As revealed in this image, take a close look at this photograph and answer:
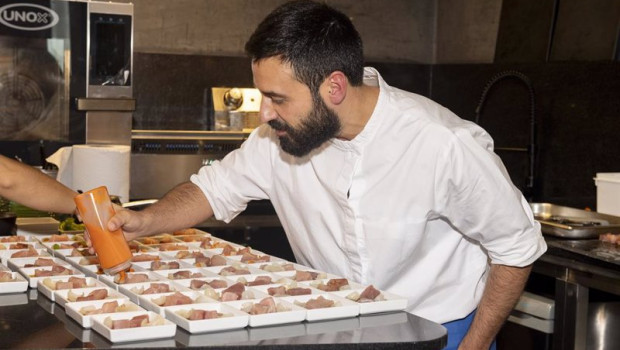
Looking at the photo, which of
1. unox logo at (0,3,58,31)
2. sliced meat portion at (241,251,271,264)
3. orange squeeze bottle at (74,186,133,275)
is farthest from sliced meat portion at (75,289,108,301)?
unox logo at (0,3,58,31)

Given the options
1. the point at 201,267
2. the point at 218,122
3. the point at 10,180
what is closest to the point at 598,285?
the point at 201,267

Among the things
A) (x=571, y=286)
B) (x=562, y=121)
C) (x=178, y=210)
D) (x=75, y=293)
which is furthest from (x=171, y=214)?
(x=562, y=121)

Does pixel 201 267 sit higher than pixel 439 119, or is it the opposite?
pixel 439 119

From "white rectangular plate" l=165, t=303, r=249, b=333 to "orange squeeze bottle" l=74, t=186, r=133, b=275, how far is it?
12.6 inches

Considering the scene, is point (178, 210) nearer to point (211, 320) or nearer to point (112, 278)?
point (112, 278)

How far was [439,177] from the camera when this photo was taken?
2422 mm

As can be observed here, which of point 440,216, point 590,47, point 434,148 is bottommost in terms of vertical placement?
point 440,216

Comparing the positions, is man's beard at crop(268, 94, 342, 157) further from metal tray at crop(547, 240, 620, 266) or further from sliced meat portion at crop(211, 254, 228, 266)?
metal tray at crop(547, 240, 620, 266)

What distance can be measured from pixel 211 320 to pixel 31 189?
3.98 feet

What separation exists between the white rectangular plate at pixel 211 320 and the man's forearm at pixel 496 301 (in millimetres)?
812

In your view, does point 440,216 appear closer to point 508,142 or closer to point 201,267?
point 201,267

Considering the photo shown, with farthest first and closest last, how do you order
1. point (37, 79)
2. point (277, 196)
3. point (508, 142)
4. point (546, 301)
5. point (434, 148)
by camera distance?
point (508, 142) < point (37, 79) < point (546, 301) < point (277, 196) < point (434, 148)

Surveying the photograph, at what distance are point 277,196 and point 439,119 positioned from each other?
1.98ft

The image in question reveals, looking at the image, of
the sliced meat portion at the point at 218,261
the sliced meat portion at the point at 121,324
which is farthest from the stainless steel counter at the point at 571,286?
the sliced meat portion at the point at 121,324
